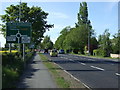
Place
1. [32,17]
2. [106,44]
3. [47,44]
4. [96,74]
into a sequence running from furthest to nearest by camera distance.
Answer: [47,44], [106,44], [32,17], [96,74]

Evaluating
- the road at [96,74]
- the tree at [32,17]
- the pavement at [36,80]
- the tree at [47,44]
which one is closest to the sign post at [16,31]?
the road at [96,74]

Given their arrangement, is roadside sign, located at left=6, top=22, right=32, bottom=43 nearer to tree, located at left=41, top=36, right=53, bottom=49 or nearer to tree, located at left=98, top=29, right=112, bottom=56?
tree, located at left=98, top=29, right=112, bottom=56

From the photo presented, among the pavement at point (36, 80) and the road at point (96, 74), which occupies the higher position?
the pavement at point (36, 80)

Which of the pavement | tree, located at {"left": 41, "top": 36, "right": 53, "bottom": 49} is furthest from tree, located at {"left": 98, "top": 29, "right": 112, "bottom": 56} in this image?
tree, located at {"left": 41, "top": 36, "right": 53, "bottom": 49}

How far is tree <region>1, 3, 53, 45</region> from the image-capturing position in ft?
111

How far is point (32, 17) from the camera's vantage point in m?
35.3

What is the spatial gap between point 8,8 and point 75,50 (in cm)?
6340

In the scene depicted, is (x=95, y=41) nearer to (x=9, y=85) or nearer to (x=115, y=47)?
(x=115, y=47)

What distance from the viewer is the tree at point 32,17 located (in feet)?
111

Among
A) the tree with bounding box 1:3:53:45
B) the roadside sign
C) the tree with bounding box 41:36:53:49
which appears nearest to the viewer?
the roadside sign

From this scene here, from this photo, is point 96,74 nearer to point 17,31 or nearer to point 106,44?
point 17,31

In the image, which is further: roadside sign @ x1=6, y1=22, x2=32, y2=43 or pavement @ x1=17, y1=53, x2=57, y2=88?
roadside sign @ x1=6, y1=22, x2=32, y2=43

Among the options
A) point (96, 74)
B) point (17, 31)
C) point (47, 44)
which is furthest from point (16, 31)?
point (47, 44)

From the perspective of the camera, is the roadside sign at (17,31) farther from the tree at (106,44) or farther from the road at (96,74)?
the tree at (106,44)
